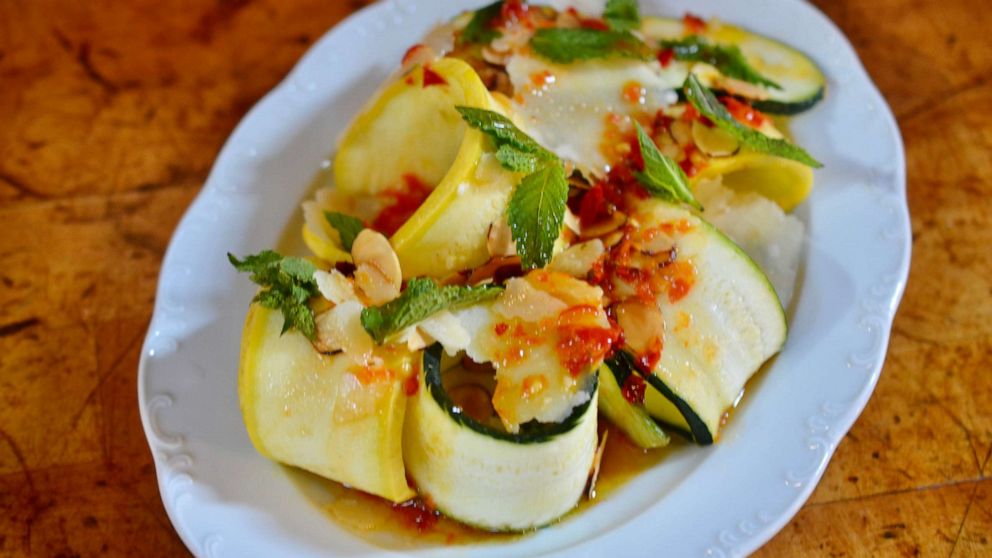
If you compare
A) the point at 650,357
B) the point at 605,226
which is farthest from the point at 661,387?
the point at 605,226

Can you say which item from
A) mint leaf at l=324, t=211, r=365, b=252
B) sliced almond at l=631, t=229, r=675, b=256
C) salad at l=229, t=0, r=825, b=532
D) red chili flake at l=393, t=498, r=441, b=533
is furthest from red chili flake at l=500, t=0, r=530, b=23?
red chili flake at l=393, t=498, r=441, b=533

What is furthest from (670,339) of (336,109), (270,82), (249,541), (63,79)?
(63,79)

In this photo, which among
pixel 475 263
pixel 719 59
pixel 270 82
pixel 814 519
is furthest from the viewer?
pixel 270 82

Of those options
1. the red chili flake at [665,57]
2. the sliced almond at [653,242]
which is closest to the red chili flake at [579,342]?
the sliced almond at [653,242]

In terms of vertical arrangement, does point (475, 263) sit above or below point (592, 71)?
below

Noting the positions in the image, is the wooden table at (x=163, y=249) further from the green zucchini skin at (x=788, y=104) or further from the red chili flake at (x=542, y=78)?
the red chili flake at (x=542, y=78)

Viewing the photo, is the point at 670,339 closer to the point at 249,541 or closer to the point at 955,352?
the point at 955,352

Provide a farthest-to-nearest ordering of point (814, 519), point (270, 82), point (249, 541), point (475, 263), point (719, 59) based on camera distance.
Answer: point (270, 82), point (719, 59), point (475, 263), point (814, 519), point (249, 541)

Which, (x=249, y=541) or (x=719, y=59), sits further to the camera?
(x=719, y=59)
